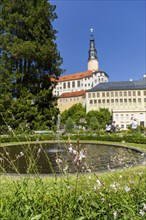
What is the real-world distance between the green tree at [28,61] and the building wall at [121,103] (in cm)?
5487

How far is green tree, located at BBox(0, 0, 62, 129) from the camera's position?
26.3 meters

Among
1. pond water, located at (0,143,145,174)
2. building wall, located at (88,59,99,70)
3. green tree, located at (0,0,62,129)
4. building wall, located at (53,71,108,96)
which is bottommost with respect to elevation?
pond water, located at (0,143,145,174)

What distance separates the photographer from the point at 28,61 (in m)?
29.3

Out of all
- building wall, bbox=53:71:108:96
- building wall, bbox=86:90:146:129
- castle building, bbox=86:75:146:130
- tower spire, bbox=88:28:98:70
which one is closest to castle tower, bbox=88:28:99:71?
tower spire, bbox=88:28:98:70

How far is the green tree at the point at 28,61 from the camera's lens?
26.3 metres

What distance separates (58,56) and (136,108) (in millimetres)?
57954

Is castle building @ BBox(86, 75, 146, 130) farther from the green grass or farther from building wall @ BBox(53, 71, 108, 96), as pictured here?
the green grass

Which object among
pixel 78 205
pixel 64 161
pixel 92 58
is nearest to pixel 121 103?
pixel 92 58

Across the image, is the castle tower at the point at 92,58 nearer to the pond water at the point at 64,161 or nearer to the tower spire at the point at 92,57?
the tower spire at the point at 92,57

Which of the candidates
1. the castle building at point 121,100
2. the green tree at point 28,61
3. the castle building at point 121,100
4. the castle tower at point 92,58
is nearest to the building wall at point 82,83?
the castle tower at point 92,58

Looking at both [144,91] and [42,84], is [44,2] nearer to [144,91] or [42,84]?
[42,84]

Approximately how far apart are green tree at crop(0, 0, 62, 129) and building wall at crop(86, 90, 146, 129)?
54.9 m

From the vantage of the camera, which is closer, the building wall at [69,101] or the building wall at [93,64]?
the building wall at [69,101]

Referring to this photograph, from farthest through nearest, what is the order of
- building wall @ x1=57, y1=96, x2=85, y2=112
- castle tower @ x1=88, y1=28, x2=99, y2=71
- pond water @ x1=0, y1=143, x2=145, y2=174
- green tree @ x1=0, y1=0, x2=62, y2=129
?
castle tower @ x1=88, y1=28, x2=99, y2=71 < building wall @ x1=57, y1=96, x2=85, y2=112 < green tree @ x1=0, y1=0, x2=62, y2=129 < pond water @ x1=0, y1=143, x2=145, y2=174
